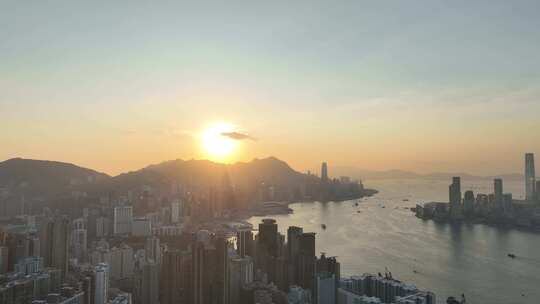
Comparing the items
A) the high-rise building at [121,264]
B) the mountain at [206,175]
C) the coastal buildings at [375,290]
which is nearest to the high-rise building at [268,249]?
the coastal buildings at [375,290]

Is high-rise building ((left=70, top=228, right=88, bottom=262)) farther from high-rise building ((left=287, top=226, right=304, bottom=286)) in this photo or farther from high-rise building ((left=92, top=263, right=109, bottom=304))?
high-rise building ((left=287, top=226, right=304, bottom=286))

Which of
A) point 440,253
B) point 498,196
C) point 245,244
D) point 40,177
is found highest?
point 40,177

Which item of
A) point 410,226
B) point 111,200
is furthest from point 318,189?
point 111,200

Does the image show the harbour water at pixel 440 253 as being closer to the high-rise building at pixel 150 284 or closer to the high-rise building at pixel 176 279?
the high-rise building at pixel 176 279

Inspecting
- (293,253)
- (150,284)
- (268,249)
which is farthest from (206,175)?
(150,284)

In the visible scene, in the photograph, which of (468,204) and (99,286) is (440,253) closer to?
(99,286)

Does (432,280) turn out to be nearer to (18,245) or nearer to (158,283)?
(158,283)
